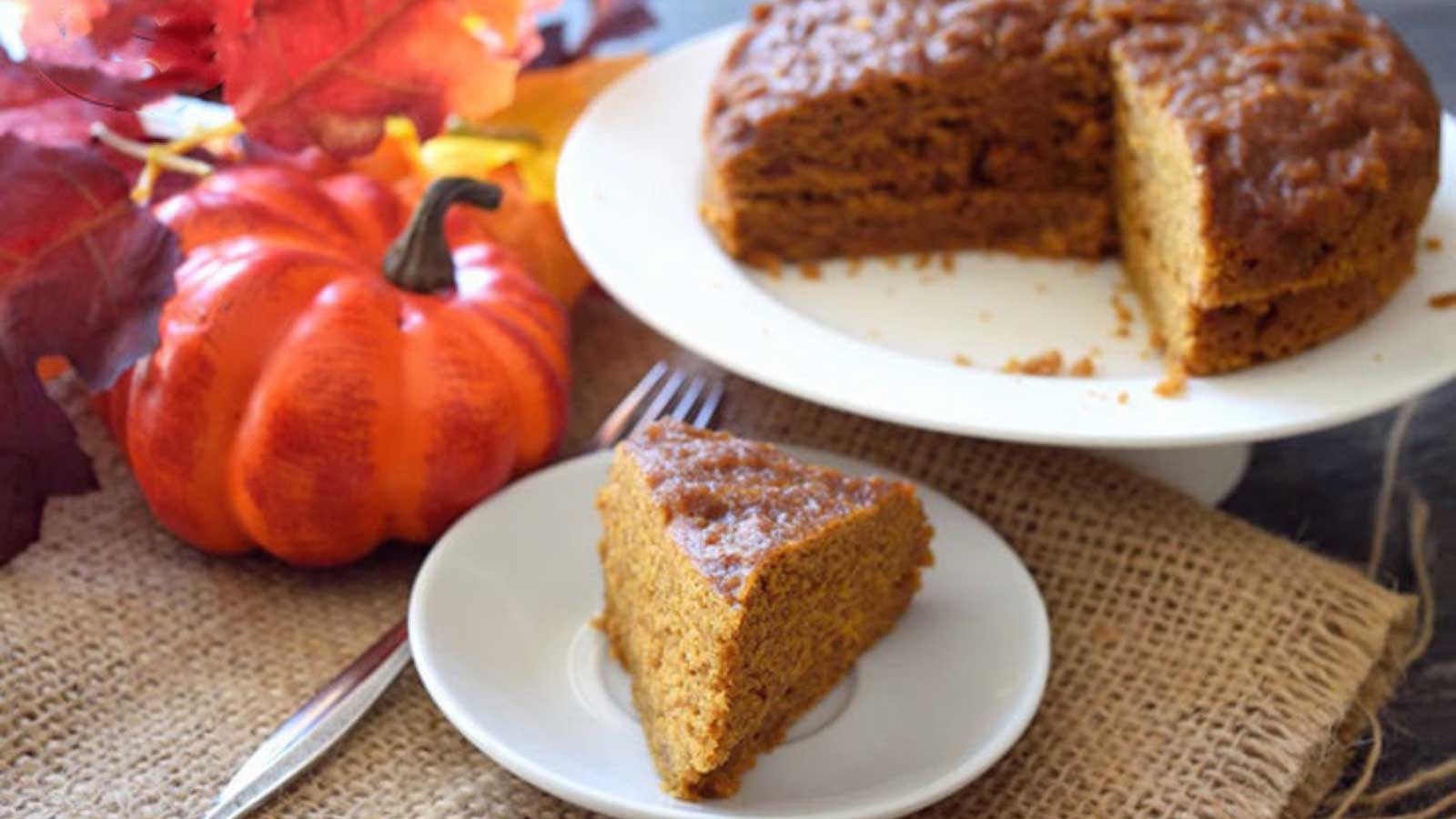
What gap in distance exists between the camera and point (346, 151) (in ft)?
8.80

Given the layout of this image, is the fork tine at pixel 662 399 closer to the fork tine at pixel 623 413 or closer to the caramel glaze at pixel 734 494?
the fork tine at pixel 623 413

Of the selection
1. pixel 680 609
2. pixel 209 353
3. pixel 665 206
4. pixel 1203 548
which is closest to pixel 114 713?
pixel 209 353

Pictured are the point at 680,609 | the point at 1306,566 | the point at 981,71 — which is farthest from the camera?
the point at 981,71

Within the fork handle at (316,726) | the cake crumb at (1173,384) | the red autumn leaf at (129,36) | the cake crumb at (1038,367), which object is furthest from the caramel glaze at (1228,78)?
the fork handle at (316,726)

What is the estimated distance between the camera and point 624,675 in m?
2.49

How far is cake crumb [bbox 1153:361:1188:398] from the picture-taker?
109 inches

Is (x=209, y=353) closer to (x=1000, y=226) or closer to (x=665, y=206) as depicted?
(x=665, y=206)

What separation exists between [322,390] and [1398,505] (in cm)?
194

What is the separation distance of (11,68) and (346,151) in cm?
51

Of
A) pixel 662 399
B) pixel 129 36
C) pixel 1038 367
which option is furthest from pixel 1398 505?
pixel 129 36

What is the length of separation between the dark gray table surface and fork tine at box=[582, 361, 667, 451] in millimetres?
1114

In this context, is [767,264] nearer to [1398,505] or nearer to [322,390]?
[322,390]

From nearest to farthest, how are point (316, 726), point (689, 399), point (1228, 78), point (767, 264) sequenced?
point (316, 726), point (1228, 78), point (689, 399), point (767, 264)

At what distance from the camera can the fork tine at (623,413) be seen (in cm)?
304
